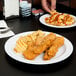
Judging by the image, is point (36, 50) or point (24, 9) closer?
point (36, 50)

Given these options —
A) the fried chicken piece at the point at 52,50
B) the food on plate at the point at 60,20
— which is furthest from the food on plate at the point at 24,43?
the food on plate at the point at 60,20

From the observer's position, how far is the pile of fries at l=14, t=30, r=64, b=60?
2.32 feet

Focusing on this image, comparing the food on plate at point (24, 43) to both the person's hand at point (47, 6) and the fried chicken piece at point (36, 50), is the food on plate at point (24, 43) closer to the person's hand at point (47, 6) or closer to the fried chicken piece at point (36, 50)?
the fried chicken piece at point (36, 50)

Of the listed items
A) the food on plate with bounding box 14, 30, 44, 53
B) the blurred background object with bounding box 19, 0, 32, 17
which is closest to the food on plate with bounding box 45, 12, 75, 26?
the blurred background object with bounding box 19, 0, 32, 17

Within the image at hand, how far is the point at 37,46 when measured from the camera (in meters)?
0.74

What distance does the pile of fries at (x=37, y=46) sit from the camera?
0.71 metres

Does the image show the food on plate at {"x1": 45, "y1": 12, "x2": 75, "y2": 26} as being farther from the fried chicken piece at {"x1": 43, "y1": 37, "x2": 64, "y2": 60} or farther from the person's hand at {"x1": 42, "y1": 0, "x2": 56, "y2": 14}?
the fried chicken piece at {"x1": 43, "y1": 37, "x2": 64, "y2": 60}

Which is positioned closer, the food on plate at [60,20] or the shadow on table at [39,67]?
the shadow on table at [39,67]

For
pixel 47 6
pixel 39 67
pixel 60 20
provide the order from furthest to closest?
pixel 47 6 → pixel 60 20 → pixel 39 67

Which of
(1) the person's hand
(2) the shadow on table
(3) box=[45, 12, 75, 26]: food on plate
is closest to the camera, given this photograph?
(2) the shadow on table

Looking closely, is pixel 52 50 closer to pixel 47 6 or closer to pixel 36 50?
pixel 36 50

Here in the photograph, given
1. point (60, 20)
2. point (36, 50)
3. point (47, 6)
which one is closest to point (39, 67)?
point (36, 50)

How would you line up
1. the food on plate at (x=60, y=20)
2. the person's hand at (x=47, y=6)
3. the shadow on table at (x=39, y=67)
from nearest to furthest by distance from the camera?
the shadow on table at (x=39, y=67) < the food on plate at (x=60, y=20) < the person's hand at (x=47, y=6)

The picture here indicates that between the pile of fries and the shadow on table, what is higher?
the pile of fries
